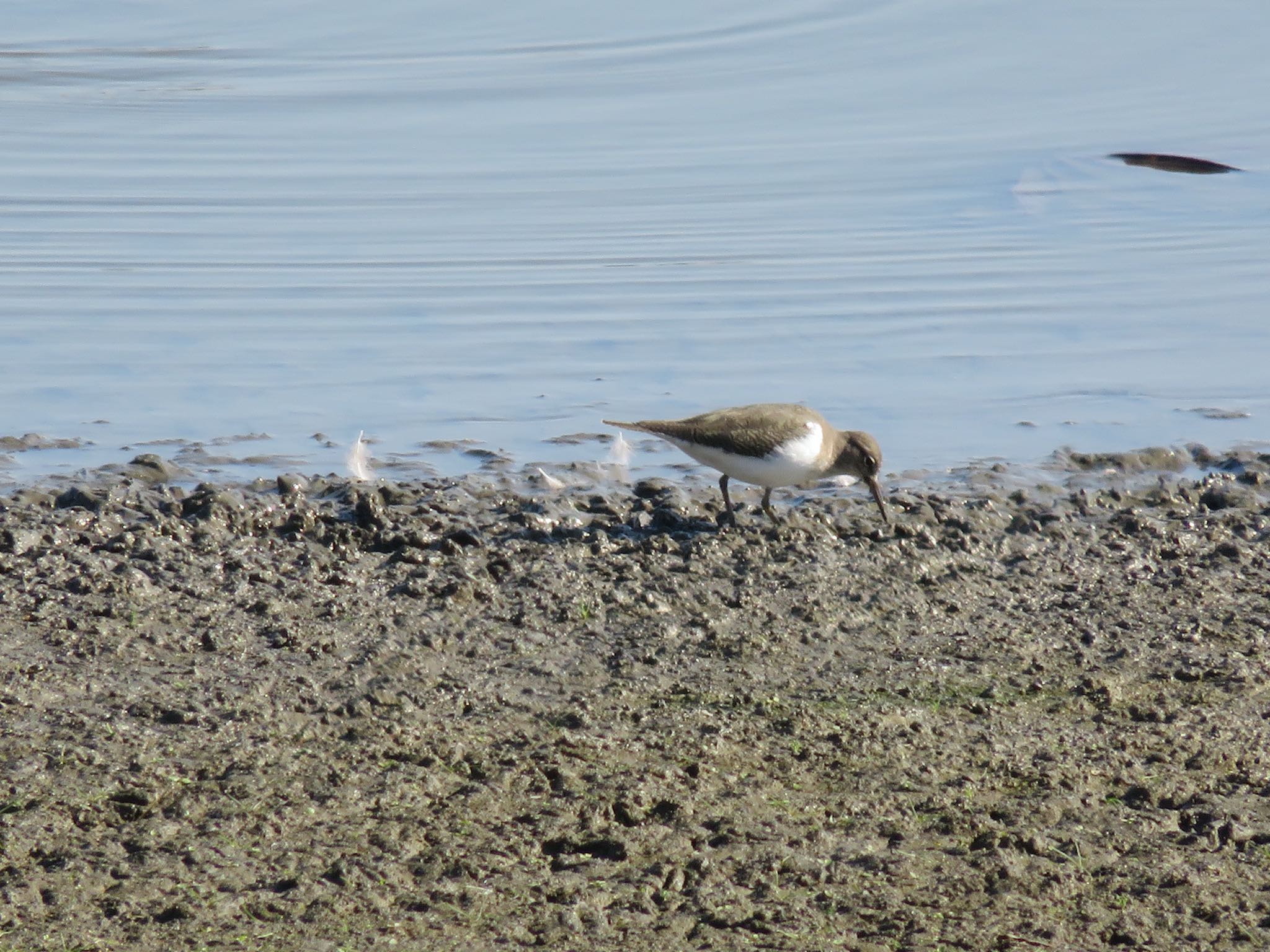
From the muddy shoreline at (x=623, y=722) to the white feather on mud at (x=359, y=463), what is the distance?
1.21ft

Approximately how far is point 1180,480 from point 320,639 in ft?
15.4

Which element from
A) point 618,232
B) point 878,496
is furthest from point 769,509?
point 618,232

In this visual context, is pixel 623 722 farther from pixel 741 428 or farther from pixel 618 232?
pixel 618 232

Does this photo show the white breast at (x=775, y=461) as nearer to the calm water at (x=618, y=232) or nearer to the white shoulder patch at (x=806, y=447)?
the white shoulder patch at (x=806, y=447)

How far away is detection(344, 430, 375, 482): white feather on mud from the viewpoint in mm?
8178

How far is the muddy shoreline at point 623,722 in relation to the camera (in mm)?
4102

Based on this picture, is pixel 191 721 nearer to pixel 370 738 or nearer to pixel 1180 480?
pixel 370 738

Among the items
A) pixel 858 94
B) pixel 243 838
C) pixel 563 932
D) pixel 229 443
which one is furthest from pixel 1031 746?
pixel 858 94

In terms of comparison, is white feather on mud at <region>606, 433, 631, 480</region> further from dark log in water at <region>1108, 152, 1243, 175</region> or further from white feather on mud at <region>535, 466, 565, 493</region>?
dark log in water at <region>1108, 152, 1243, 175</region>

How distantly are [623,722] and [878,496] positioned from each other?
110 inches

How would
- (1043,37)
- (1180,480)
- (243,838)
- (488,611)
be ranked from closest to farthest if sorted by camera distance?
1. (243,838)
2. (488,611)
3. (1180,480)
4. (1043,37)

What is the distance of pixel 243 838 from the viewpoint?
4301 millimetres

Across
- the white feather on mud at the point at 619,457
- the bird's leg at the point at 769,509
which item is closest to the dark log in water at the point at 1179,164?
the white feather on mud at the point at 619,457

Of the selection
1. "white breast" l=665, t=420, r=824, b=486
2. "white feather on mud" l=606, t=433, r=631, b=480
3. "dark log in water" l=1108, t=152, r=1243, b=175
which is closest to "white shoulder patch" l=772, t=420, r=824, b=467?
"white breast" l=665, t=420, r=824, b=486
